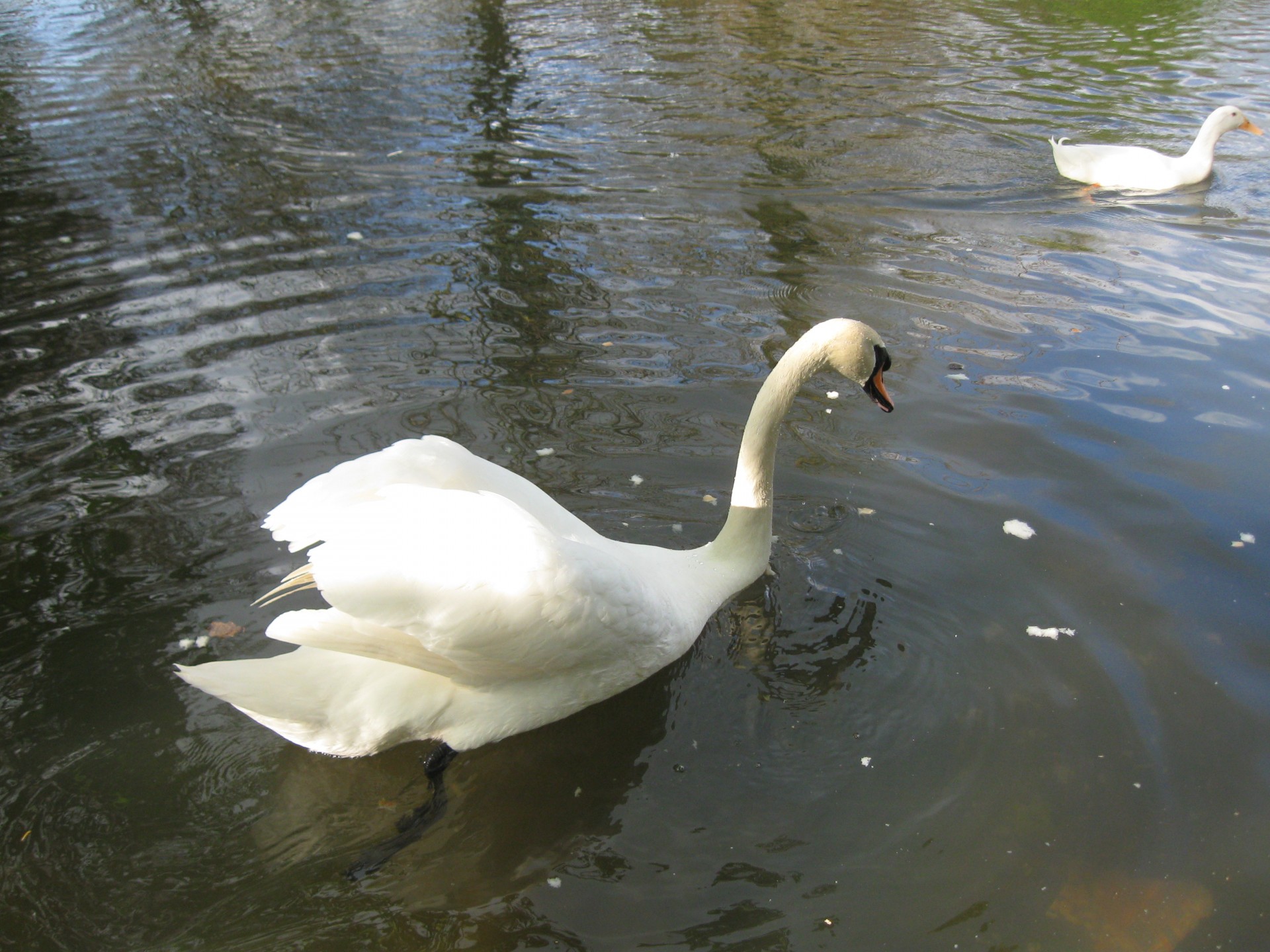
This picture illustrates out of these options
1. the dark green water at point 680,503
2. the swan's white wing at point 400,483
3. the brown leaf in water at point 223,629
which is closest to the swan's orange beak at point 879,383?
the dark green water at point 680,503

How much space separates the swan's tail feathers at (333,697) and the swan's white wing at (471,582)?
0.56ft

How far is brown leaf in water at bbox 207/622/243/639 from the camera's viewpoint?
3992mm

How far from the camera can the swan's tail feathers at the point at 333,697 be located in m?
3.18

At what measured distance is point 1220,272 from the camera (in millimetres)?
7160

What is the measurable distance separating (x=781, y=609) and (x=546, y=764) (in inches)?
50.0

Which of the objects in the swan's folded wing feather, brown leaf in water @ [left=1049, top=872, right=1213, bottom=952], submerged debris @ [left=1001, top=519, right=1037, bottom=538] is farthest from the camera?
submerged debris @ [left=1001, top=519, right=1037, bottom=538]

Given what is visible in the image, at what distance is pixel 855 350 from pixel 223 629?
2818mm

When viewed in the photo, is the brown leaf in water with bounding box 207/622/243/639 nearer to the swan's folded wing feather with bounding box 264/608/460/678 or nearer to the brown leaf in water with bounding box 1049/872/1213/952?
the swan's folded wing feather with bounding box 264/608/460/678

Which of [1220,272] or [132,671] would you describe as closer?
[132,671]

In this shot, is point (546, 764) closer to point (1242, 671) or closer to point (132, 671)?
point (132, 671)

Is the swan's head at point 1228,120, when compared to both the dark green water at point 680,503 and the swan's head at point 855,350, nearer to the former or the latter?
the dark green water at point 680,503

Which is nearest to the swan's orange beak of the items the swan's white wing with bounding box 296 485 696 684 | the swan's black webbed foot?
the swan's white wing with bounding box 296 485 696 684

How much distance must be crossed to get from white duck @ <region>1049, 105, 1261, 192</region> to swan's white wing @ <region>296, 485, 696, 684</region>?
25.1 feet

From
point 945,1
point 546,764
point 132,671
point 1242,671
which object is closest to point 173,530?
point 132,671
